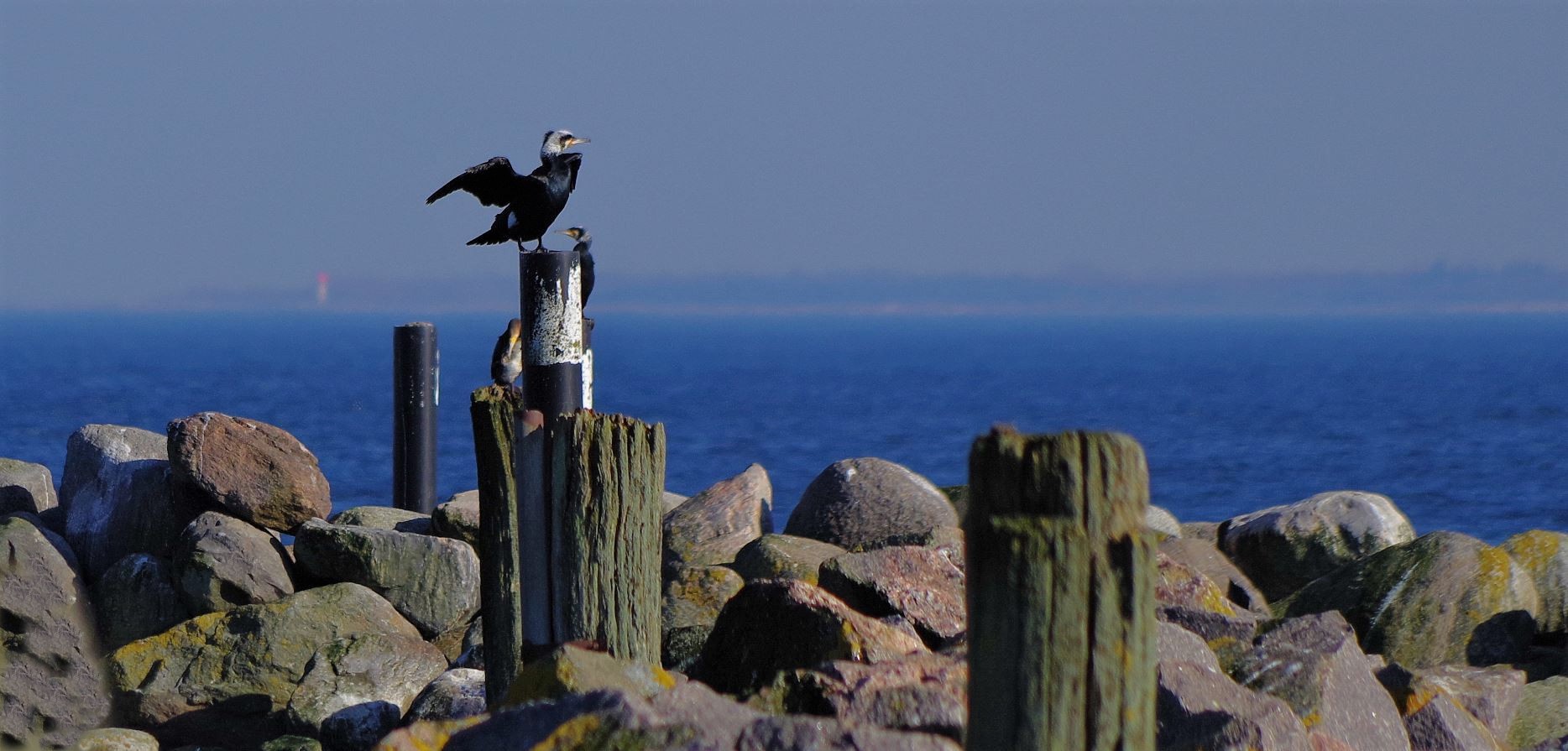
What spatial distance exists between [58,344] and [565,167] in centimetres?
12210

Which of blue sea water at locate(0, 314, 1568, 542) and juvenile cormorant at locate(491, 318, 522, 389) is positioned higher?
juvenile cormorant at locate(491, 318, 522, 389)

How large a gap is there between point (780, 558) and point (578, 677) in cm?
413

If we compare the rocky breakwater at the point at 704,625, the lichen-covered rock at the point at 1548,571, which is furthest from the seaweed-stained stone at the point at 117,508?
the lichen-covered rock at the point at 1548,571

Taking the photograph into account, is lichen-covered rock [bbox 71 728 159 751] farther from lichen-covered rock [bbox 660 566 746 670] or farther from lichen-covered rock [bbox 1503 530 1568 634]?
lichen-covered rock [bbox 1503 530 1568 634]

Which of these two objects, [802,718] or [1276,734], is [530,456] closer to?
[802,718]

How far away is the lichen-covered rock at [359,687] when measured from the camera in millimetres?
8727

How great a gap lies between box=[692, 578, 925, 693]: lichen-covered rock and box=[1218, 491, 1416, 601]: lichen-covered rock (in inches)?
221

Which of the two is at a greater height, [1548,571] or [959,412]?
[1548,571]

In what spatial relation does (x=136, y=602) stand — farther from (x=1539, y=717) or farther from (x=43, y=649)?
(x=1539, y=717)

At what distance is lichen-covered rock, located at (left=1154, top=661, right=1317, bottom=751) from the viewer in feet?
20.9

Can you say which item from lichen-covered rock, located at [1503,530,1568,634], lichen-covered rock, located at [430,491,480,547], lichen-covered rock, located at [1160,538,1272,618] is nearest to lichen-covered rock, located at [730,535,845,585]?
lichen-covered rock, located at [430,491,480,547]

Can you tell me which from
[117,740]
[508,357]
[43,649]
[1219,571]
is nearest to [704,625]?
[508,357]

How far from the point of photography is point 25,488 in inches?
488

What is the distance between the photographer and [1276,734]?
21.2 ft
